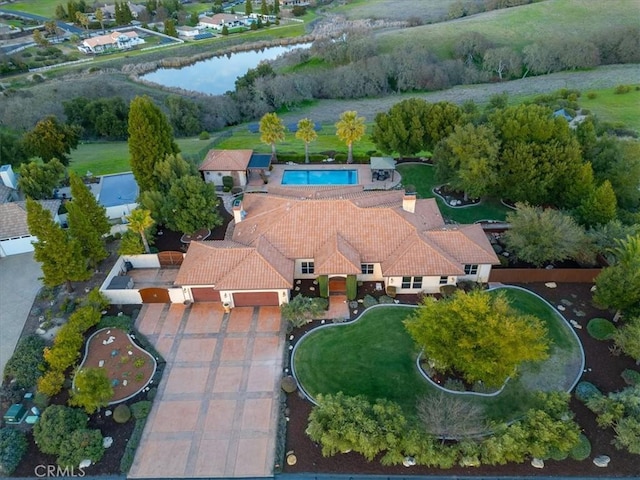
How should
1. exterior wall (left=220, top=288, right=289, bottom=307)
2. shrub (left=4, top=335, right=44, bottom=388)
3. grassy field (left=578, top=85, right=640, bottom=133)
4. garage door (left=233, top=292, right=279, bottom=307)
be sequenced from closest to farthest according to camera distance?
1. shrub (left=4, top=335, right=44, bottom=388)
2. exterior wall (left=220, top=288, right=289, bottom=307)
3. garage door (left=233, top=292, right=279, bottom=307)
4. grassy field (left=578, top=85, right=640, bottom=133)

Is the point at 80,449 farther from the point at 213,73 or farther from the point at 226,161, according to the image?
the point at 213,73

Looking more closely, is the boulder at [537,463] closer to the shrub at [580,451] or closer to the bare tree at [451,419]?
the shrub at [580,451]

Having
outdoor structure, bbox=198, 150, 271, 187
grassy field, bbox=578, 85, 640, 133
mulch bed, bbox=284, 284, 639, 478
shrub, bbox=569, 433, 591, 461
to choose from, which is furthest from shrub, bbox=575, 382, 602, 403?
grassy field, bbox=578, 85, 640, 133

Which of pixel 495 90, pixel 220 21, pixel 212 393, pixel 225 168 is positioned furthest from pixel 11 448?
pixel 220 21

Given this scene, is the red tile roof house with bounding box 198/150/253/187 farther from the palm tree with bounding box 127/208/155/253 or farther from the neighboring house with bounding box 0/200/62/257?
the neighboring house with bounding box 0/200/62/257

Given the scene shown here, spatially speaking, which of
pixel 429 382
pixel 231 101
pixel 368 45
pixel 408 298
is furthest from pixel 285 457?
pixel 368 45

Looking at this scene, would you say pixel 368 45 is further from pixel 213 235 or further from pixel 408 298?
pixel 408 298
